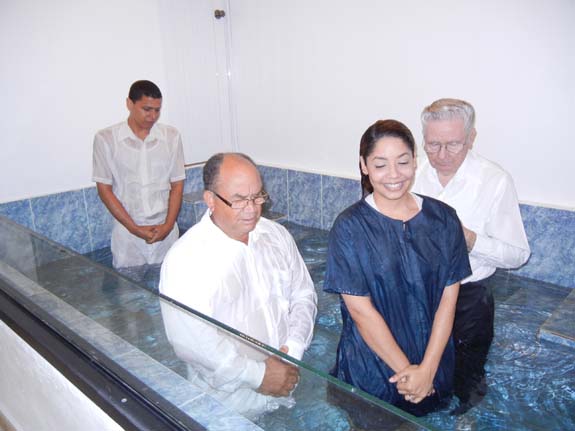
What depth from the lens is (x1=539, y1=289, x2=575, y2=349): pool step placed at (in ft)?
7.88

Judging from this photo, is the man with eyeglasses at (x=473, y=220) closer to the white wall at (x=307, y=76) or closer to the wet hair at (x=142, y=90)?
the white wall at (x=307, y=76)

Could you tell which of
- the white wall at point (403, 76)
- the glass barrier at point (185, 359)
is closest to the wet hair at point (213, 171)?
the glass barrier at point (185, 359)

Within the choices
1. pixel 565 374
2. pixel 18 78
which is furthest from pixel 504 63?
pixel 18 78

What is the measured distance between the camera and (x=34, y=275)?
6.70 ft

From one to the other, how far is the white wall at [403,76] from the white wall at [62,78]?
1190 millimetres

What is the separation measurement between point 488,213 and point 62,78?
3.63m

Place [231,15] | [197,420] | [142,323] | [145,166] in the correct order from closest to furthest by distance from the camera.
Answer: [197,420], [142,323], [145,166], [231,15]

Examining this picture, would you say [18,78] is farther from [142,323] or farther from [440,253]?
[440,253]

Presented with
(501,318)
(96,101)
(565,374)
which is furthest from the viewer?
(96,101)

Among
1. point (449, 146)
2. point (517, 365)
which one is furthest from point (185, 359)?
point (517, 365)

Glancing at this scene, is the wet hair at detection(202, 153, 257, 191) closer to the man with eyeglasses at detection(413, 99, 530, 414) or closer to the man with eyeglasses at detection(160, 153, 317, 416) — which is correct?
the man with eyeglasses at detection(160, 153, 317, 416)

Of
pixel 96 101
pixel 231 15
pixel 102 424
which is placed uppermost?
pixel 231 15

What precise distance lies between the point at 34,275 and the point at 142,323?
0.77m

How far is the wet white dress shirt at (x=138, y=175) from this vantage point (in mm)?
3633
